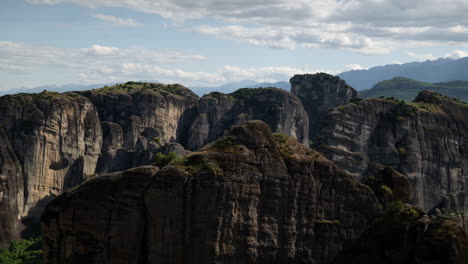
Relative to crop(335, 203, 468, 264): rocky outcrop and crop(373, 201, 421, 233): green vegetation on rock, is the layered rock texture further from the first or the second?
crop(373, 201, 421, 233): green vegetation on rock

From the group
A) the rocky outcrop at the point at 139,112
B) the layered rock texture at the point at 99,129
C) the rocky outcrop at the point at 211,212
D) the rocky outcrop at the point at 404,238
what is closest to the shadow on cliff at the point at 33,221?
the layered rock texture at the point at 99,129

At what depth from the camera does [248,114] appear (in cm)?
18000

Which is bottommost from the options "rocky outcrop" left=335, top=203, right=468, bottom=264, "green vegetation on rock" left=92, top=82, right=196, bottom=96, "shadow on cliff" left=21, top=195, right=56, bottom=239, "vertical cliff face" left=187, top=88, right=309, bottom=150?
"shadow on cliff" left=21, top=195, right=56, bottom=239

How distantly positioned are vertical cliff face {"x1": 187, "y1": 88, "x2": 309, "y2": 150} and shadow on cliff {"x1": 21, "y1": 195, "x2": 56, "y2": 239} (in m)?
50.1

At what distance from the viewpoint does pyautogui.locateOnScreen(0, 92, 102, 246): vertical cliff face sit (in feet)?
403

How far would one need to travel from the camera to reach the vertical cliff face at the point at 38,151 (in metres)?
123

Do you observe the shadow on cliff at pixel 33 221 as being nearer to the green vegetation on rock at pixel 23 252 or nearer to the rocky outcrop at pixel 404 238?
the green vegetation on rock at pixel 23 252

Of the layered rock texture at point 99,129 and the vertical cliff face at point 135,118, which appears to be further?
the vertical cliff face at point 135,118

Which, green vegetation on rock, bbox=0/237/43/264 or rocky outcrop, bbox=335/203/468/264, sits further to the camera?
green vegetation on rock, bbox=0/237/43/264

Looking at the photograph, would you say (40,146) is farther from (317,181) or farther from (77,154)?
(317,181)

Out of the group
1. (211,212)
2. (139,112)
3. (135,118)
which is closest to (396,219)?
(211,212)

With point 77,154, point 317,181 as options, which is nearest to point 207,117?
point 77,154

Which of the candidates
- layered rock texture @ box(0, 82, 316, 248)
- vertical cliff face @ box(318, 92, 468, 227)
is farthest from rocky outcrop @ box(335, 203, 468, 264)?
layered rock texture @ box(0, 82, 316, 248)

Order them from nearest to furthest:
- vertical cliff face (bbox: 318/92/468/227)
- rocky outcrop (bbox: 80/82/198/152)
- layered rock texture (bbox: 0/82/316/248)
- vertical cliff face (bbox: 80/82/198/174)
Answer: layered rock texture (bbox: 0/82/316/248) → vertical cliff face (bbox: 318/92/468/227) → vertical cliff face (bbox: 80/82/198/174) → rocky outcrop (bbox: 80/82/198/152)
